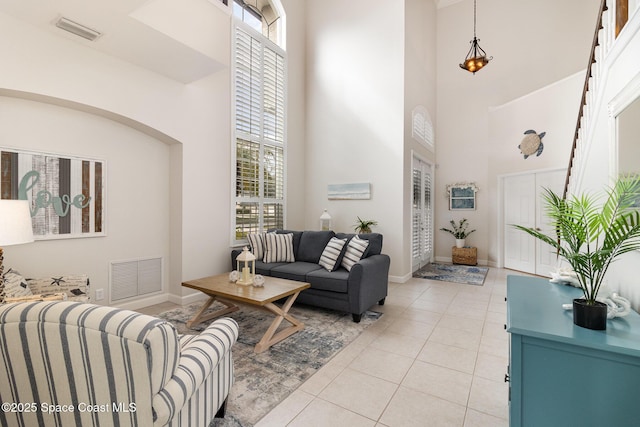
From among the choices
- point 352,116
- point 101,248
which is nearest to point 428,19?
point 352,116

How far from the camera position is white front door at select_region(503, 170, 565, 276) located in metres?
5.61

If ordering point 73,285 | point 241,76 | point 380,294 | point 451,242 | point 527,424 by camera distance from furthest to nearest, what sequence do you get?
point 451,242, point 241,76, point 380,294, point 73,285, point 527,424

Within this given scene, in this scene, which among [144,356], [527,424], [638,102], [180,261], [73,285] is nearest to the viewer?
[144,356]

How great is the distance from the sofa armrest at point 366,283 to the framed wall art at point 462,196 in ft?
14.1

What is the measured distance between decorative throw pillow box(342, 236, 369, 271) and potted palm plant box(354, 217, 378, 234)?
4.45 ft

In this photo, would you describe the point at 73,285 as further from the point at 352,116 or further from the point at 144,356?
the point at 352,116

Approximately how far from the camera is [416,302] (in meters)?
4.17

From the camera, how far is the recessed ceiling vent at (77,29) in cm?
272

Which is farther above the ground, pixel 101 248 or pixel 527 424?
pixel 101 248

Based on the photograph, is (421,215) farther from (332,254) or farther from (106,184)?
(106,184)

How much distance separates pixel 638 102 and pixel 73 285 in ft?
14.3

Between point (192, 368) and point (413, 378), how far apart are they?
1695 mm

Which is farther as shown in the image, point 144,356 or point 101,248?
point 101,248

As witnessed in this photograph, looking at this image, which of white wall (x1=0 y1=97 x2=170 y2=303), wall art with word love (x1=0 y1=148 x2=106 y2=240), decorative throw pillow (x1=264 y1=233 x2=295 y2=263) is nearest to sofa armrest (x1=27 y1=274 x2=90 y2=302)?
white wall (x1=0 y1=97 x2=170 y2=303)
